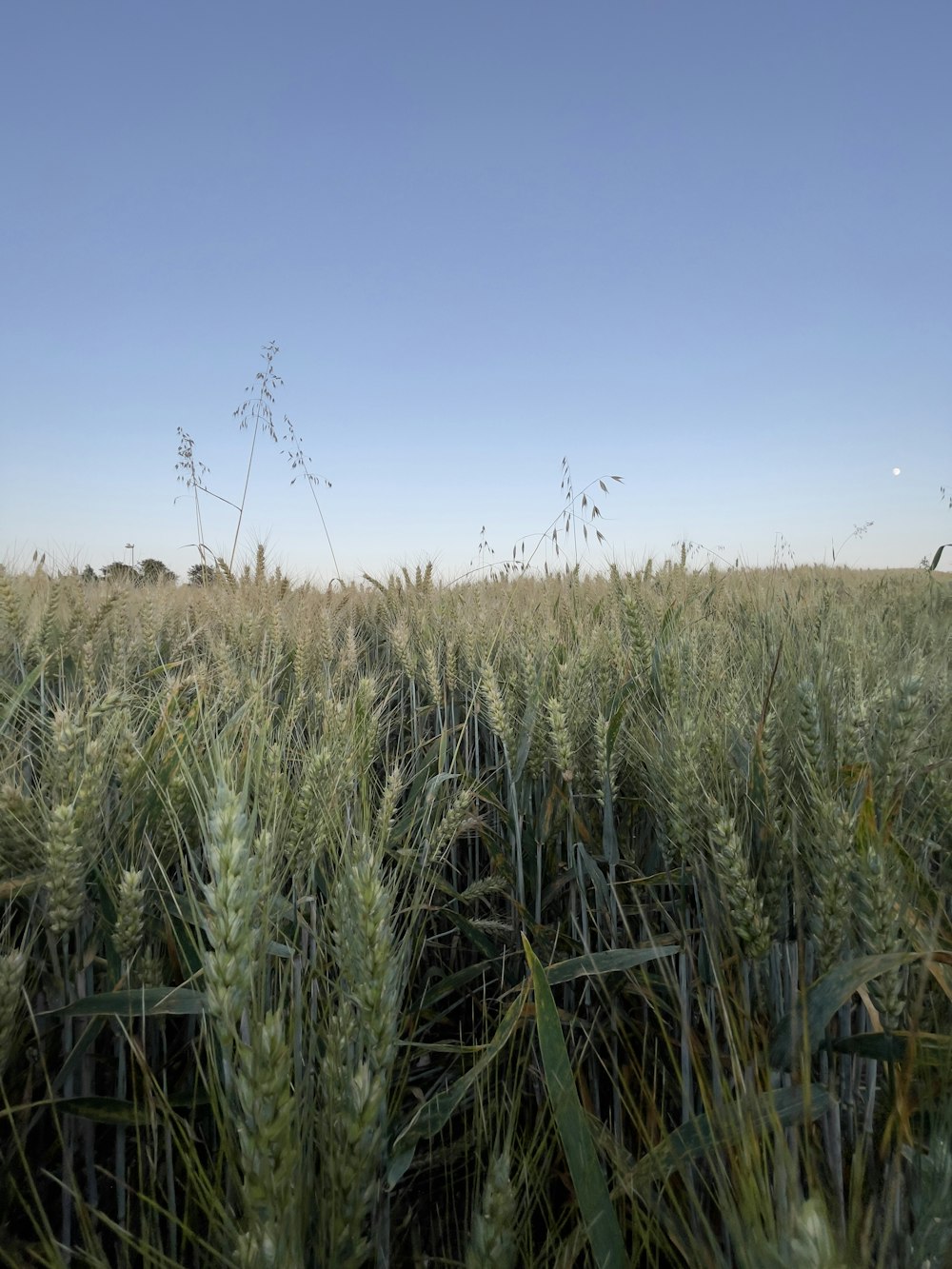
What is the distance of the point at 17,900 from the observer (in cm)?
106

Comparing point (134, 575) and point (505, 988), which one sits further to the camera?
point (134, 575)

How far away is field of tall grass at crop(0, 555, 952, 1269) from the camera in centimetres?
54

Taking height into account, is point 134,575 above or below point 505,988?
above

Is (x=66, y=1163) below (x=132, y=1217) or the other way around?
the other way around

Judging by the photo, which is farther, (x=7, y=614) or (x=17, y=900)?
(x=7, y=614)

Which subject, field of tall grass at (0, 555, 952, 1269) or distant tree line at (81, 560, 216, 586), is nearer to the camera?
field of tall grass at (0, 555, 952, 1269)

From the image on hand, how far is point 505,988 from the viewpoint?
1.11 metres

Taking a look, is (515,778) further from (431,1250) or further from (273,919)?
(431,1250)

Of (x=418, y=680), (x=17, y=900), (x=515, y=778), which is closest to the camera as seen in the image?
(x=17, y=900)

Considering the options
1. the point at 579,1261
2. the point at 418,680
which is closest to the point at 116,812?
the point at 579,1261

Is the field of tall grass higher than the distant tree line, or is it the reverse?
the distant tree line

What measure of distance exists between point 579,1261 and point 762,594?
7.74ft

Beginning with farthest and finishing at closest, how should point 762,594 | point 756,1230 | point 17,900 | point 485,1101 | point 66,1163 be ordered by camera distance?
point 762,594
point 17,900
point 485,1101
point 66,1163
point 756,1230

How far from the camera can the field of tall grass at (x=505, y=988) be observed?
0.54 metres
